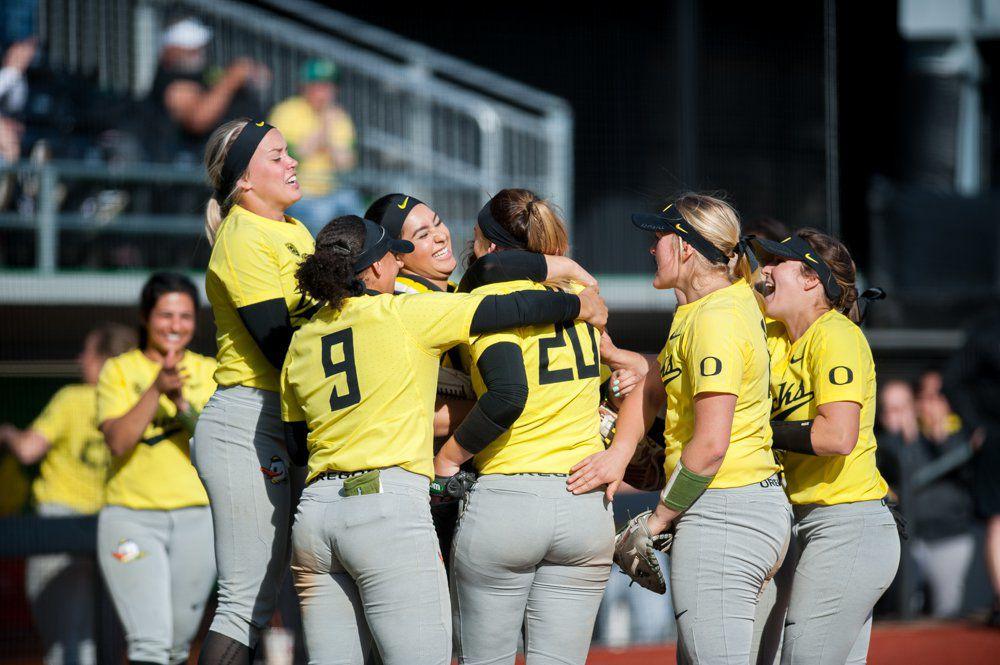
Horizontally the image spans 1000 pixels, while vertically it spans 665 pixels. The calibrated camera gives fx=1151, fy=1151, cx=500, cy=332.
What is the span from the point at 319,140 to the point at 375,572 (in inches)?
249

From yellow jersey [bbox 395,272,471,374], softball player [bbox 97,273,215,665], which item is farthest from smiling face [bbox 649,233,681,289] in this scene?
softball player [bbox 97,273,215,665]

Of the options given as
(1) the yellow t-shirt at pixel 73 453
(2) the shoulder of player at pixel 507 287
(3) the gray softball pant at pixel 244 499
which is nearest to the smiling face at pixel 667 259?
(2) the shoulder of player at pixel 507 287

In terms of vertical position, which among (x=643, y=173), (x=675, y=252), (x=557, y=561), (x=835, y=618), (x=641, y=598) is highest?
(x=643, y=173)

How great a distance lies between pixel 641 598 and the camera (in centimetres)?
797

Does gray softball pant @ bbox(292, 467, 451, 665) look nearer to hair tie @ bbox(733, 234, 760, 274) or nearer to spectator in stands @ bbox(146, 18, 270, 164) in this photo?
hair tie @ bbox(733, 234, 760, 274)

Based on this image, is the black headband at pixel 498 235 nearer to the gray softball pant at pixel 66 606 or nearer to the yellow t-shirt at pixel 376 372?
the yellow t-shirt at pixel 376 372

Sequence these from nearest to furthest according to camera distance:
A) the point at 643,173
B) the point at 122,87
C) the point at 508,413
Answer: the point at 508,413
the point at 122,87
the point at 643,173

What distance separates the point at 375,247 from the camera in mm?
3184

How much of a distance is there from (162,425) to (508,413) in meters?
2.20

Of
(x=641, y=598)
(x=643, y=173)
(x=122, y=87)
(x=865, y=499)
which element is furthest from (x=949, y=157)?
(x=865, y=499)

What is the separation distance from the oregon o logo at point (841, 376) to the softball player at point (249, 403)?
1.61m

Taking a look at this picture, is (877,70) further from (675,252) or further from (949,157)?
(675,252)

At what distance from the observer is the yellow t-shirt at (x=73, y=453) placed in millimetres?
6273

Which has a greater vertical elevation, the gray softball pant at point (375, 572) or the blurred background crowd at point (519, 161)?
the blurred background crowd at point (519, 161)
